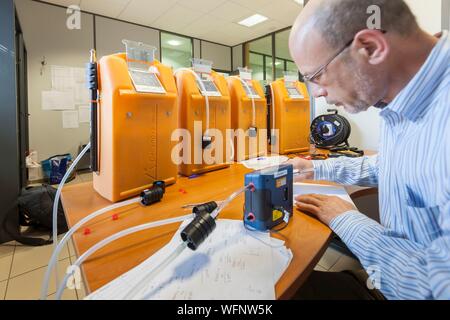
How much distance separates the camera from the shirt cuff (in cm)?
59

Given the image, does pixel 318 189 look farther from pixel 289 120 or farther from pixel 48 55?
pixel 48 55

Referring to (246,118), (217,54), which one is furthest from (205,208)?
(217,54)

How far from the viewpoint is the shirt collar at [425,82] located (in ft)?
1.84

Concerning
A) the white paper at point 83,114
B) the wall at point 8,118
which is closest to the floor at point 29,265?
the wall at point 8,118

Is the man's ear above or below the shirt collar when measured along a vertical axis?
above

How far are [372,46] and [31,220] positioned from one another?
9.05 feet

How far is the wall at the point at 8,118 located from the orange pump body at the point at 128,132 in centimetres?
165

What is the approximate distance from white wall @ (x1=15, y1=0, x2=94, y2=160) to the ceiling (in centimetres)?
33

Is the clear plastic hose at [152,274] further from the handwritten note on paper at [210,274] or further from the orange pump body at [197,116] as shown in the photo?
the orange pump body at [197,116]

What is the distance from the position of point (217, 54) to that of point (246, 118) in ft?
18.5

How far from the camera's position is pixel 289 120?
1.59m

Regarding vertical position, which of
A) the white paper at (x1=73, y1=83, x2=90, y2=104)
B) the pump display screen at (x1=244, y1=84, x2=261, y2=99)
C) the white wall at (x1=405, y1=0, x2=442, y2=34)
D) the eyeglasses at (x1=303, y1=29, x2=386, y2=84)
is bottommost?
the eyeglasses at (x1=303, y1=29, x2=386, y2=84)

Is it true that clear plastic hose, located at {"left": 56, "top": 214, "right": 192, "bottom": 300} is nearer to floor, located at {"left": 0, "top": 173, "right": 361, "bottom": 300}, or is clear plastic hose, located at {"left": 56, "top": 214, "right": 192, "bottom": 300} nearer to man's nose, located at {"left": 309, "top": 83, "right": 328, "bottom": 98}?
man's nose, located at {"left": 309, "top": 83, "right": 328, "bottom": 98}

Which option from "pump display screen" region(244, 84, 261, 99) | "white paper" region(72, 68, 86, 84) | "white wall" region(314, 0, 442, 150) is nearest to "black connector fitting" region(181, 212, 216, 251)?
"pump display screen" region(244, 84, 261, 99)
